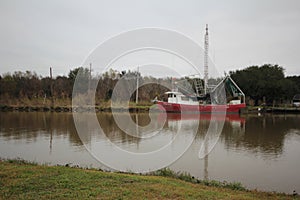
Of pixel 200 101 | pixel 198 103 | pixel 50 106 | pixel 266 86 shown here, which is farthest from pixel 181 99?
pixel 50 106

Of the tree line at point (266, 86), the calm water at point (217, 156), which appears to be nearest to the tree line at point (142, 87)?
the tree line at point (266, 86)

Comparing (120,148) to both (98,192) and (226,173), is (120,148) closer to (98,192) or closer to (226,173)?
(226,173)

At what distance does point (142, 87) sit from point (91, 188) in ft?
100

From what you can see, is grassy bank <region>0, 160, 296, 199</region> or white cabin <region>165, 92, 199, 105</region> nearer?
grassy bank <region>0, 160, 296, 199</region>

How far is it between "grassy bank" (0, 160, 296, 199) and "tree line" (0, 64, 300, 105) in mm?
26240

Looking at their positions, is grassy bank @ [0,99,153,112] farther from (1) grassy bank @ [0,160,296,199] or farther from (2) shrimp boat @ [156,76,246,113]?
(1) grassy bank @ [0,160,296,199]

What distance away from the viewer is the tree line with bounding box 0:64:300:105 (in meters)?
33.9

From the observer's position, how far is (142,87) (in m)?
34.9

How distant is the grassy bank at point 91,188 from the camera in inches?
164

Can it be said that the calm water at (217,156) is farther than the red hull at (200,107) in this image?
No

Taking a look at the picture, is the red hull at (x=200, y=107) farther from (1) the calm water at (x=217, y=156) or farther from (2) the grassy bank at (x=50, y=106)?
(1) the calm water at (x=217, y=156)

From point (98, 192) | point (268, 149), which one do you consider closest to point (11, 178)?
point (98, 192)

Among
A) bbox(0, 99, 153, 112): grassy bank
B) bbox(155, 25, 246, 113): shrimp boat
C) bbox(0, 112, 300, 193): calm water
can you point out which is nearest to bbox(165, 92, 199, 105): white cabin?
bbox(155, 25, 246, 113): shrimp boat

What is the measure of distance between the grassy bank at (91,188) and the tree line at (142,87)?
26.2 m
